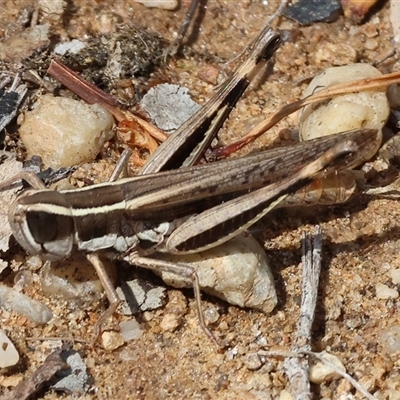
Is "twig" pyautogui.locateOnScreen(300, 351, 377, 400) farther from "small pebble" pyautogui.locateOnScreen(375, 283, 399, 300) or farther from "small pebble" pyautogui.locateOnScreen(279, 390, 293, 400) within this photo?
"small pebble" pyautogui.locateOnScreen(375, 283, 399, 300)

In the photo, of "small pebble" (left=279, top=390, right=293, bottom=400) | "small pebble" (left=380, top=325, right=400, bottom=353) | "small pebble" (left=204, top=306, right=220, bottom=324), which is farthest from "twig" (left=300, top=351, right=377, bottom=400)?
"small pebble" (left=204, top=306, right=220, bottom=324)

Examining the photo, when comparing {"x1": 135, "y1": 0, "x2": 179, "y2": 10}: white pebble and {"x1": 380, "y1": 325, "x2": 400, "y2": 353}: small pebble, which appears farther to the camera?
{"x1": 135, "y1": 0, "x2": 179, "y2": 10}: white pebble

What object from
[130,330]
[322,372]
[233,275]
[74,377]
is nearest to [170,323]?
[130,330]

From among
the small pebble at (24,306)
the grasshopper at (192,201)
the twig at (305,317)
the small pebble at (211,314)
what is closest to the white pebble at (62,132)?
the grasshopper at (192,201)

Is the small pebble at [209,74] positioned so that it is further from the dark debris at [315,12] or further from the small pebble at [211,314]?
the small pebble at [211,314]

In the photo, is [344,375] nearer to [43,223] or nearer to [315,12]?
[43,223]

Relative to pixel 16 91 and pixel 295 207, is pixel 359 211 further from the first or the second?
pixel 16 91
